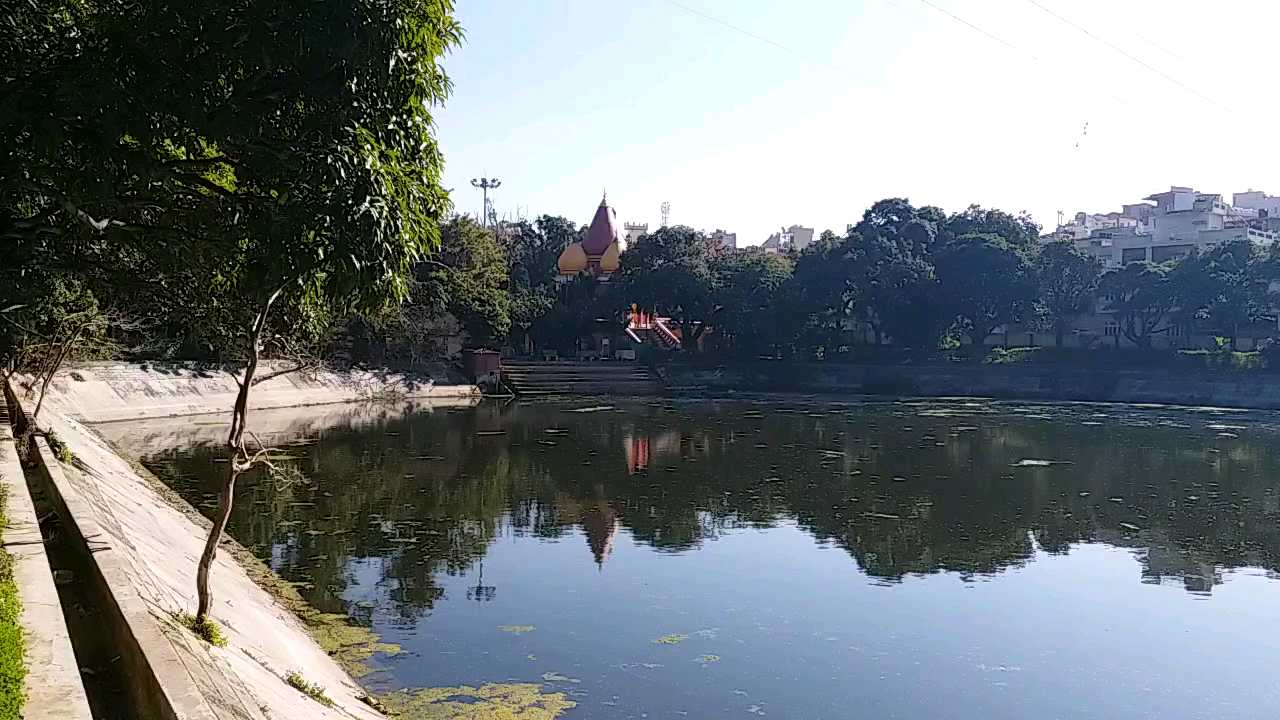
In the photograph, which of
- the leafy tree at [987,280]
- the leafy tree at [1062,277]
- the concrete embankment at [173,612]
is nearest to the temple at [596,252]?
the leafy tree at [987,280]

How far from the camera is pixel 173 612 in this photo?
6598 millimetres

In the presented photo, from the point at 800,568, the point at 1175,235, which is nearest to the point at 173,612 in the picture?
the point at 800,568

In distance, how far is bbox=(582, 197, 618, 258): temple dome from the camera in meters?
50.9

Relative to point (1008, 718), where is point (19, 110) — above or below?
above

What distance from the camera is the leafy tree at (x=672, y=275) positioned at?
44250 millimetres

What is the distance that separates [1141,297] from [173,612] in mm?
42144

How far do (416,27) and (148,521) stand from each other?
25.6ft

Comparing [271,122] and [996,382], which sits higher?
[271,122]

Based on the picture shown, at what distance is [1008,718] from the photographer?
7.78 meters

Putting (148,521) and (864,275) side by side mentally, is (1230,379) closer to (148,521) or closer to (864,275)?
(864,275)

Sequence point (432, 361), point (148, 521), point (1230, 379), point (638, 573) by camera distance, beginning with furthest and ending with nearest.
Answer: point (432, 361), point (1230, 379), point (638, 573), point (148, 521)

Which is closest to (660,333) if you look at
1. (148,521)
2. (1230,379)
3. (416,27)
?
(1230,379)

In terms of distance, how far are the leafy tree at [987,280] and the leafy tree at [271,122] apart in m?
39.5

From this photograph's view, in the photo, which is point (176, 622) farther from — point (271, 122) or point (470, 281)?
point (470, 281)
